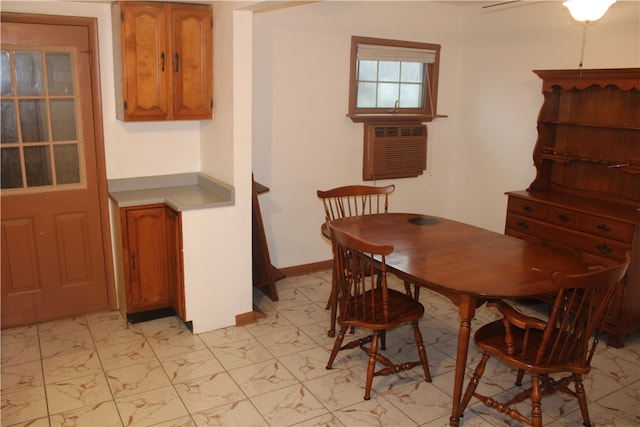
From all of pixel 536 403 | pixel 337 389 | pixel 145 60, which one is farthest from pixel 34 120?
pixel 536 403

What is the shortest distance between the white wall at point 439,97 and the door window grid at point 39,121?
4.29 ft

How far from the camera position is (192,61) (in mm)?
3557

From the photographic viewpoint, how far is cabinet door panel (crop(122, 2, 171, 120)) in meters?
3.32

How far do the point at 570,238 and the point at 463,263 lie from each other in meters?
Answer: 1.37

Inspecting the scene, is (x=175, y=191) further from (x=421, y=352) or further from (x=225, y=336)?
(x=421, y=352)

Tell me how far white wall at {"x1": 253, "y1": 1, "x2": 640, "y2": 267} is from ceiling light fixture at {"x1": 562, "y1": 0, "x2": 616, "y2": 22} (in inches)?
31.2

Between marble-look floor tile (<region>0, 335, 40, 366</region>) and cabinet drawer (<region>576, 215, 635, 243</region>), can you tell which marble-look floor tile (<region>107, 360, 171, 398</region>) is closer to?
marble-look floor tile (<region>0, 335, 40, 366</region>)

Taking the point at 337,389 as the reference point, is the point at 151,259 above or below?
above

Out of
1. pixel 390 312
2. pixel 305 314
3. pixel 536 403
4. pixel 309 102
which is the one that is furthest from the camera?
pixel 309 102

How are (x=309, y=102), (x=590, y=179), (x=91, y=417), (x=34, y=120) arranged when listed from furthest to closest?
(x=309, y=102) < (x=590, y=179) < (x=34, y=120) < (x=91, y=417)

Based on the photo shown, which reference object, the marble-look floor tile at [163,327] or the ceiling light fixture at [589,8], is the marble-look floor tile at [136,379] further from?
the ceiling light fixture at [589,8]

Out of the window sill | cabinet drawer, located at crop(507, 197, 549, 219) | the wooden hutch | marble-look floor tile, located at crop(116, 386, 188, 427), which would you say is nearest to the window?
the window sill

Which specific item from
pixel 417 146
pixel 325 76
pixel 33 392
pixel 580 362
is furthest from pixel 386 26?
pixel 33 392

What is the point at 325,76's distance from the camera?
448 cm
